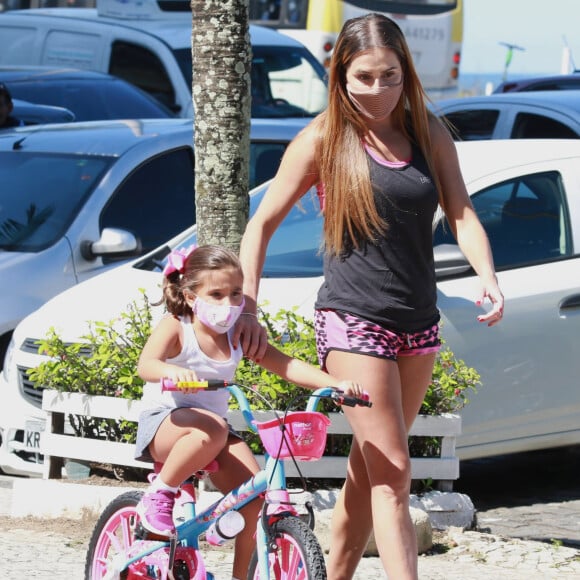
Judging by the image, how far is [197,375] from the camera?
3.81 meters

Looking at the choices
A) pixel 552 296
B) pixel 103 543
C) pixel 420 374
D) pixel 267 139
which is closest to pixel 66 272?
pixel 267 139

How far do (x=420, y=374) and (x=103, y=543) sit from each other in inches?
47.2

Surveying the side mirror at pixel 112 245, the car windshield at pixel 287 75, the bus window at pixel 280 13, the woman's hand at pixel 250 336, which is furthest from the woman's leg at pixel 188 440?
the bus window at pixel 280 13

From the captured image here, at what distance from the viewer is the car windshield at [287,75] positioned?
1395 cm

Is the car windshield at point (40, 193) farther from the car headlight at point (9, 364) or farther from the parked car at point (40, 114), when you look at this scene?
the parked car at point (40, 114)

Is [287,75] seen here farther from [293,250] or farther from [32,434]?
[32,434]

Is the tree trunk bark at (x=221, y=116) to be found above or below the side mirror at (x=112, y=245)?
above

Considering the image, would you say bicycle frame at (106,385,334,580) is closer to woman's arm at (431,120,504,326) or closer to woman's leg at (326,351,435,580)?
woman's leg at (326,351,435,580)

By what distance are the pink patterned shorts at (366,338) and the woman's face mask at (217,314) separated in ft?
1.17

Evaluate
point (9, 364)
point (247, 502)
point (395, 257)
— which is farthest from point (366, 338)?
point (9, 364)

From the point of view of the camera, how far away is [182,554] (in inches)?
157

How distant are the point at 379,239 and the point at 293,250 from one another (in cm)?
268

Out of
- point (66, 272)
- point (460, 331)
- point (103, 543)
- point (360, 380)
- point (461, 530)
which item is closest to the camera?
point (360, 380)

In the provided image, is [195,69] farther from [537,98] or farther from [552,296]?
[537,98]
